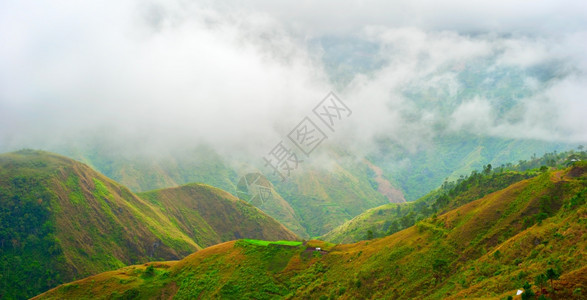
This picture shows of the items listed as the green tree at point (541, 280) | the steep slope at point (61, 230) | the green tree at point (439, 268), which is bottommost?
the green tree at point (439, 268)

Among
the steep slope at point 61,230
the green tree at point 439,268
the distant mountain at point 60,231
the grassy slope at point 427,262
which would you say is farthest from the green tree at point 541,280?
the steep slope at point 61,230

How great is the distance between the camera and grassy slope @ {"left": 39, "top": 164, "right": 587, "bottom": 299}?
52.0 metres

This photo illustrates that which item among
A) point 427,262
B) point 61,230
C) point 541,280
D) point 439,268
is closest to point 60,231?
point 61,230

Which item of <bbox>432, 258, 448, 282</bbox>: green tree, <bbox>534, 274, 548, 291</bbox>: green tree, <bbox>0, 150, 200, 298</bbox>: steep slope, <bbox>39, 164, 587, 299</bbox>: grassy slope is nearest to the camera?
<bbox>534, 274, 548, 291</bbox>: green tree

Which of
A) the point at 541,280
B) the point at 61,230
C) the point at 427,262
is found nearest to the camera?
the point at 541,280

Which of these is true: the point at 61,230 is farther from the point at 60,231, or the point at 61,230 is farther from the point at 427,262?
the point at 427,262

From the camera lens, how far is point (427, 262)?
222ft

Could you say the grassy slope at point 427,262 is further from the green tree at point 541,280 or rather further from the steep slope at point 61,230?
the steep slope at point 61,230

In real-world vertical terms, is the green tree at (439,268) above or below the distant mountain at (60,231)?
below

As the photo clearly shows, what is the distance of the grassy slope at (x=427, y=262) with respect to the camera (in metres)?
52.0

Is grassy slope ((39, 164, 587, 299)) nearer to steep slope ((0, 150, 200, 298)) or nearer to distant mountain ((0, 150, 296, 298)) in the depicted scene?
steep slope ((0, 150, 200, 298))

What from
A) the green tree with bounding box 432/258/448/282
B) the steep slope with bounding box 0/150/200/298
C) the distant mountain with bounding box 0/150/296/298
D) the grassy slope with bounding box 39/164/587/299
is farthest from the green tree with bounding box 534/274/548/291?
the steep slope with bounding box 0/150/200/298

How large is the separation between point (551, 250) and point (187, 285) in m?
83.1

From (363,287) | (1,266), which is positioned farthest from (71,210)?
(363,287)
